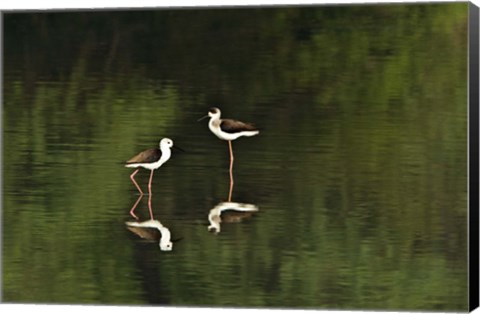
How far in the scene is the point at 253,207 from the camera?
8.38m

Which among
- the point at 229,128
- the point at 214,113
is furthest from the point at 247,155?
the point at 214,113

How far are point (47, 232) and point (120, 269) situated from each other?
1.51ft

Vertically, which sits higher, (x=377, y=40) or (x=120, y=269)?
(x=377, y=40)

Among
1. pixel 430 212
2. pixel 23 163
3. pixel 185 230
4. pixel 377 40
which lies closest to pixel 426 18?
pixel 377 40

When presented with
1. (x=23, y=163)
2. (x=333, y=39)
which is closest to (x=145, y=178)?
(x=23, y=163)

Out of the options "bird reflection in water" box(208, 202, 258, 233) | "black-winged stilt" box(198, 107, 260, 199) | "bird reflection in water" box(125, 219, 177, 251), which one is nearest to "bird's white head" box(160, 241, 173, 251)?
"bird reflection in water" box(125, 219, 177, 251)

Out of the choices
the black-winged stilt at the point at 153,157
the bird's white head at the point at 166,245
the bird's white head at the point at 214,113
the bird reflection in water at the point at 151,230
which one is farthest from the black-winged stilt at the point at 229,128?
the bird's white head at the point at 166,245

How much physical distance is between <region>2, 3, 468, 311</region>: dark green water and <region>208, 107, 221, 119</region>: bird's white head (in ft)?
0.13

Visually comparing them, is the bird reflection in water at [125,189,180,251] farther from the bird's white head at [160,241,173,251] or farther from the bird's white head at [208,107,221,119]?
the bird's white head at [208,107,221,119]

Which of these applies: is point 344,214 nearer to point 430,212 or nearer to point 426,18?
point 430,212

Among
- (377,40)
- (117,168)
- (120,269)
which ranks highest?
(377,40)

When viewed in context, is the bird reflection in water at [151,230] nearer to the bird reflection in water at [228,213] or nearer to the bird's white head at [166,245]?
the bird's white head at [166,245]

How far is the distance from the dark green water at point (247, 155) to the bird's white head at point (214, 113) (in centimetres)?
4

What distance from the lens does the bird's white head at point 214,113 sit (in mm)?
8383
